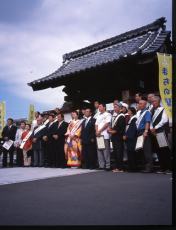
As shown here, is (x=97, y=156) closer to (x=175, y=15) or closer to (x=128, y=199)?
(x=128, y=199)

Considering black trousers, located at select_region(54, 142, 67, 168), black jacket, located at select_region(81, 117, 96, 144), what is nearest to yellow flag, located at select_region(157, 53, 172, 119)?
black jacket, located at select_region(81, 117, 96, 144)

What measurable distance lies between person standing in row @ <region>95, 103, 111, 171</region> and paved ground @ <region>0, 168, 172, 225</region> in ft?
8.51

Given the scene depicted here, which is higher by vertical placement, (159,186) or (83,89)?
(83,89)

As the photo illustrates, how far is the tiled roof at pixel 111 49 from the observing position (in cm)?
984

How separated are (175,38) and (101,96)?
790 cm

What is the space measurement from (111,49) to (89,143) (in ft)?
13.9

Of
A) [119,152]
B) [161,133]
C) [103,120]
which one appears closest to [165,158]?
[161,133]

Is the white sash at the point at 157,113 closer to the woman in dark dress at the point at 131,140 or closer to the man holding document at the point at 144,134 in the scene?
the man holding document at the point at 144,134

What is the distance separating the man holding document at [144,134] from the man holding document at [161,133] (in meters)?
0.15

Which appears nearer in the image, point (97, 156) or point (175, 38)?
point (175, 38)

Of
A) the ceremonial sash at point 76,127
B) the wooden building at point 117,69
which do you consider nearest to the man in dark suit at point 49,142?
the ceremonial sash at point 76,127

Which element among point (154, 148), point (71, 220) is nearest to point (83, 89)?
point (154, 148)
